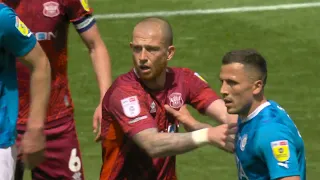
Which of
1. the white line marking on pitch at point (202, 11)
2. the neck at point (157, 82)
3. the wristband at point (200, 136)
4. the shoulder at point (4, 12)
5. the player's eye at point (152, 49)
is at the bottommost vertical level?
the white line marking on pitch at point (202, 11)

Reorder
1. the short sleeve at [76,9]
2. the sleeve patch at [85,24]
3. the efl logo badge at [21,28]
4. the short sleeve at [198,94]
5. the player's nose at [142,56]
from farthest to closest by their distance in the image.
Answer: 1. the sleeve patch at [85,24]
2. the short sleeve at [76,9]
3. the short sleeve at [198,94]
4. the player's nose at [142,56]
5. the efl logo badge at [21,28]

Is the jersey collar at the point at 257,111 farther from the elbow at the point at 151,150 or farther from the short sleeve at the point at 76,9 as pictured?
the short sleeve at the point at 76,9

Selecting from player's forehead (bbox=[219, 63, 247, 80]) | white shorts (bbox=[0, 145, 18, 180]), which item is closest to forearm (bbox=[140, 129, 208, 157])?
player's forehead (bbox=[219, 63, 247, 80])

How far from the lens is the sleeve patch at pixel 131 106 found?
742cm

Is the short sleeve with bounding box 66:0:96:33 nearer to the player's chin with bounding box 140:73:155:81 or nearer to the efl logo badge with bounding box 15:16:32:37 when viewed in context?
the player's chin with bounding box 140:73:155:81

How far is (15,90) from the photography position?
23.3 ft

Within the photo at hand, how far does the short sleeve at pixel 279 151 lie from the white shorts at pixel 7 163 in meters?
1.69

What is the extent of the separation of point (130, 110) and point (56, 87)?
0.98m

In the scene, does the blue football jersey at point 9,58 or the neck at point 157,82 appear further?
the neck at point 157,82

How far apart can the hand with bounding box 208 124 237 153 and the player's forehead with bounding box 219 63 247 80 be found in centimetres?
33

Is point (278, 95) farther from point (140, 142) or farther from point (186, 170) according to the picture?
point (140, 142)

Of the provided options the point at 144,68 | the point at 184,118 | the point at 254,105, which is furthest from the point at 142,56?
the point at 254,105

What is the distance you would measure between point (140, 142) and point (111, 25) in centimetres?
750

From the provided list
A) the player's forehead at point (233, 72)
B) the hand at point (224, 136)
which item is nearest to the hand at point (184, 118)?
the hand at point (224, 136)
